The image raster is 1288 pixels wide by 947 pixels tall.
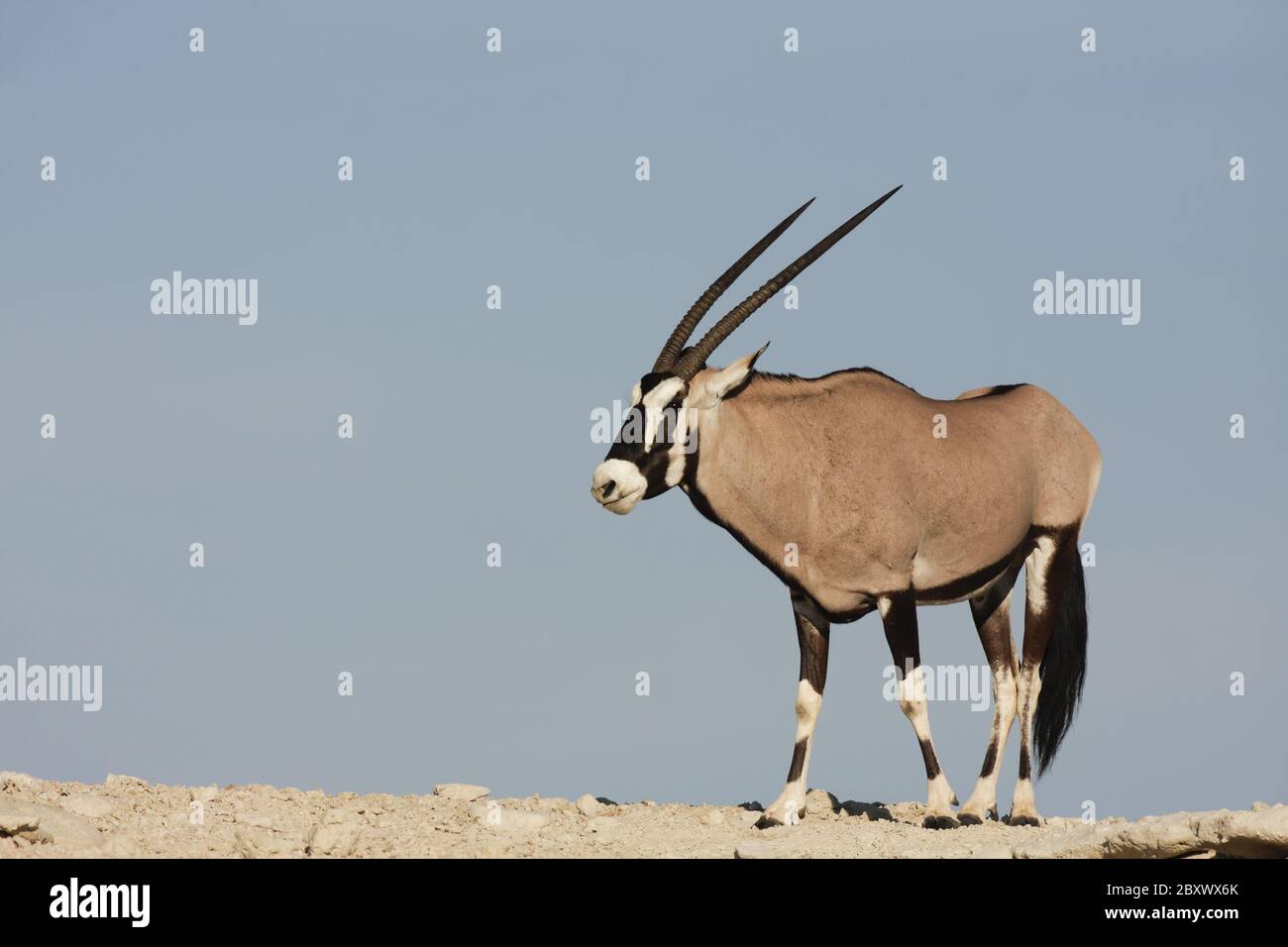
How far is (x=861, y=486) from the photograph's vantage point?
44.7 ft

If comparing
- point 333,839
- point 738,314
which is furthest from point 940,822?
point 333,839

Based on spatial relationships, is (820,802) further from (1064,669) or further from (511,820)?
(511,820)

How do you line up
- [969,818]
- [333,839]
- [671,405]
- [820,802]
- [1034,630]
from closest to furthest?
1. [333,839]
2. [671,405]
3. [969,818]
4. [820,802]
5. [1034,630]

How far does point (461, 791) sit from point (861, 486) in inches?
170

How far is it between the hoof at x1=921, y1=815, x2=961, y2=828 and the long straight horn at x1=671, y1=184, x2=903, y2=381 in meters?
3.75

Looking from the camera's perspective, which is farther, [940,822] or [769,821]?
[940,822]

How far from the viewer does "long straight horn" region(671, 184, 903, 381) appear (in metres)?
13.6

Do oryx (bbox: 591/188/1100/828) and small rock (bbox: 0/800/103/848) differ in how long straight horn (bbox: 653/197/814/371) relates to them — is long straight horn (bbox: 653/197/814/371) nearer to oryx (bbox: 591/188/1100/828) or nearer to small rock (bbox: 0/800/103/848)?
oryx (bbox: 591/188/1100/828)

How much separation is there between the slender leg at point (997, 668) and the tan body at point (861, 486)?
1.86 ft

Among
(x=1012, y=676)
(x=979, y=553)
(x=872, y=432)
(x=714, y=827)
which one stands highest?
(x=872, y=432)
